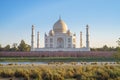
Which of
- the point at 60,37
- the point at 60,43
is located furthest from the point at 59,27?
the point at 60,43

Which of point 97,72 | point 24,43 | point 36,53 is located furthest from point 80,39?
point 97,72

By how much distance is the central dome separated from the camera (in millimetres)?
65419

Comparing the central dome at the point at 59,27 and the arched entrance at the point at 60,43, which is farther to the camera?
the arched entrance at the point at 60,43

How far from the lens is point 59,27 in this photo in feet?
214

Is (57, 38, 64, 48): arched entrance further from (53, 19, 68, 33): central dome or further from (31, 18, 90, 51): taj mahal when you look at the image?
(53, 19, 68, 33): central dome

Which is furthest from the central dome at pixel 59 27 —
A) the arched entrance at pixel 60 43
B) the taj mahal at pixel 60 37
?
the arched entrance at pixel 60 43

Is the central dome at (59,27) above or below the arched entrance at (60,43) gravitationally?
above

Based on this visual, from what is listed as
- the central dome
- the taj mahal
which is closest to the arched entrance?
the taj mahal

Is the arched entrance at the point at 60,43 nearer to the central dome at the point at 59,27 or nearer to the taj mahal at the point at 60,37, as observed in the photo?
the taj mahal at the point at 60,37

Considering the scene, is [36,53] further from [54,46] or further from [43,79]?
[43,79]

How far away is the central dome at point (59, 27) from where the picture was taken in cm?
6542

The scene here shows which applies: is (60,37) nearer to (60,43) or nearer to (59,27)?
(60,43)

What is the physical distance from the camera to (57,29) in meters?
65.6

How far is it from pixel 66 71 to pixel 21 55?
34.1m
